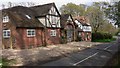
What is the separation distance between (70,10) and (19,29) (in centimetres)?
5477

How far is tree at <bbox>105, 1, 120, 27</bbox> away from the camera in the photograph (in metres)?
23.6

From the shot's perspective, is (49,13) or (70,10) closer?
(49,13)

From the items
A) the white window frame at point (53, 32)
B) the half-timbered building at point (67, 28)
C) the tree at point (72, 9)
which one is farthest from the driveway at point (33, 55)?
the tree at point (72, 9)

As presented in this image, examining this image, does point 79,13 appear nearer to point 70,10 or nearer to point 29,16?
point 70,10

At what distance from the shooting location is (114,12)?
24516 mm

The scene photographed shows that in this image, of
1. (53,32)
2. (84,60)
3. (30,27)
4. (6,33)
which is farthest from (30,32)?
(84,60)

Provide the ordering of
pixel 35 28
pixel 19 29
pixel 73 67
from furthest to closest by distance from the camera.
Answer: pixel 35 28
pixel 19 29
pixel 73 67

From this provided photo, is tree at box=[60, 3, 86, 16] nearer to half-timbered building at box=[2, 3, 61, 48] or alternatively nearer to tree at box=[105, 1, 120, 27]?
half-timbered building at box=[2, 3, 61, 48]

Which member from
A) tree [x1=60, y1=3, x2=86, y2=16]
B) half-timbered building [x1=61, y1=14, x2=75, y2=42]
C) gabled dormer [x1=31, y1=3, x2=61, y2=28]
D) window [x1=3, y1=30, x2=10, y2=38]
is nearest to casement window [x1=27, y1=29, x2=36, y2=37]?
window [x1=3, y1=30, x2=10, y2=38]

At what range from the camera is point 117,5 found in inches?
918

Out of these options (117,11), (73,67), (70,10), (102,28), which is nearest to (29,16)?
(117,11)

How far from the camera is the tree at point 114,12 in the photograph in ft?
77.4

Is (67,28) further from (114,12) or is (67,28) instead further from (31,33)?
(114,12)

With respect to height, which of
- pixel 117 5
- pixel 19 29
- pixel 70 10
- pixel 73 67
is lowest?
pixel 73 67
